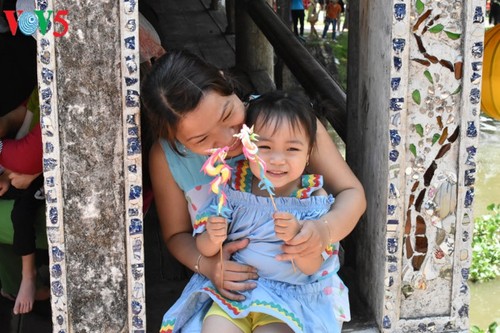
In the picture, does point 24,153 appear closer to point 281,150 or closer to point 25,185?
point 25,185

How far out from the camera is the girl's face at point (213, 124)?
2395 mm

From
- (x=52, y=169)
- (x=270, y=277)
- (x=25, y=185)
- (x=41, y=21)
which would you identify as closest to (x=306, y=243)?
(x=270, y=277)

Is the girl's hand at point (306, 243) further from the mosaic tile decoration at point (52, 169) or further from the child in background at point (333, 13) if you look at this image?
the child in background at point (333, 13)

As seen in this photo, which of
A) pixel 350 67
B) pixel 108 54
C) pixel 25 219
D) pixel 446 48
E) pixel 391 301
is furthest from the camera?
pixel 350 67

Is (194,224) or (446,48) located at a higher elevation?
(446,48)

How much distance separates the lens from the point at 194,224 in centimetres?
262

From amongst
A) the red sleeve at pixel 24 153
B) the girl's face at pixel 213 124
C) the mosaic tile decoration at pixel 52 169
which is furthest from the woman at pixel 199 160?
the red sleeve at pixel 24 153

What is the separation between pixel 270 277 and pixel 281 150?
1.41 feet

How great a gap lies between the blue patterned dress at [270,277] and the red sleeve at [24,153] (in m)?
0.69

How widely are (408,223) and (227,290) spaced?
0.70 m

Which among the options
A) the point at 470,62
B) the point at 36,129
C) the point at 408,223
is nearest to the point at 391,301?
the point at 408,223

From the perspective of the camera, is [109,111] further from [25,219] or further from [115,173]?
[25,219]

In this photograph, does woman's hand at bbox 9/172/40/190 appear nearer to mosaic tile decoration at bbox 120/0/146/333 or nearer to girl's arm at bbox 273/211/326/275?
mosaic tile decoration at bbox 120/0/146/333

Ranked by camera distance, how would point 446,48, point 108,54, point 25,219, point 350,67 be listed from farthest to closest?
point 350,67 < point 25,219 < point 446,48 < point 108,54
